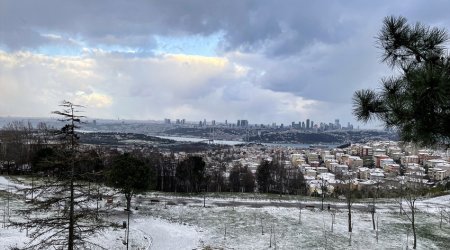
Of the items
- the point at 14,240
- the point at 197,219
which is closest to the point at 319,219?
the point at 197,219

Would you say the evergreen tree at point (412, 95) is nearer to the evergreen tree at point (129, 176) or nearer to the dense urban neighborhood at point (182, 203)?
the dense urban neighborhood at point (182, 203)

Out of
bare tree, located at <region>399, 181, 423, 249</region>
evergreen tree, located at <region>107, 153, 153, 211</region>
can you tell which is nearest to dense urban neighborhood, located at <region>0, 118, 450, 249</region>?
evergreen tree, located at <region>107, 153, 153, 211</region>

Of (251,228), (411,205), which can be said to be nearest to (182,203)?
(251,228)

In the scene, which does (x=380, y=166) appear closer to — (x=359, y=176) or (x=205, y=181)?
(x=359, y=176)

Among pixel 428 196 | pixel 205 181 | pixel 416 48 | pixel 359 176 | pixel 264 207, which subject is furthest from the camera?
pixel 359 176

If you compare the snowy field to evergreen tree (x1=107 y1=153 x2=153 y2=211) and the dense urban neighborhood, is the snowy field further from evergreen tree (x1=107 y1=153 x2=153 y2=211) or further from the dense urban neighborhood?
evergreen tree (x1=107 y1=153 x2=153 y2=211)

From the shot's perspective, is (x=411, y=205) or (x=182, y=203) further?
(x=182, y=203)

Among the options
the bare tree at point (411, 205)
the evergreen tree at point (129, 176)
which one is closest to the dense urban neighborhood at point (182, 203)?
the evergreen tree at point (129, 176)

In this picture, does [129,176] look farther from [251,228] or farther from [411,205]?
[411,205]
